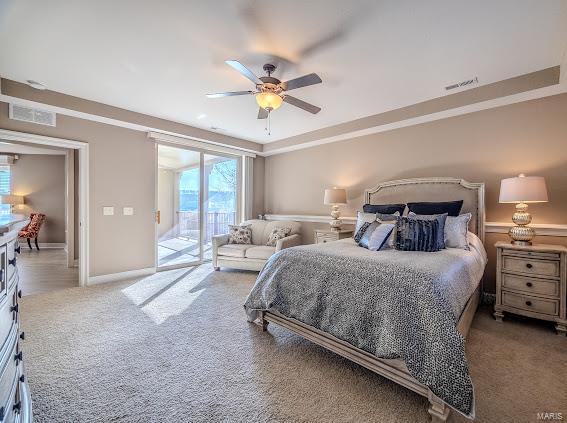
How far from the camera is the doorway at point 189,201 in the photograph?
16.0ft

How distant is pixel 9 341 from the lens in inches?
42.7

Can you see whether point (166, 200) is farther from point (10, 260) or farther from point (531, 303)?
point (531, 303)

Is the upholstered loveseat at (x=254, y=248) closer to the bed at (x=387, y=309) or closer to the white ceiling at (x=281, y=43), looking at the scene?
the bed at (x=387, y=309)

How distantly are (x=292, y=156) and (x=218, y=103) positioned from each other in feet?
7.70

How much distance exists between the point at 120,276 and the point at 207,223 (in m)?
1.84

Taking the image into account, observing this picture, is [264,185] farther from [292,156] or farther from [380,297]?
[380,297]

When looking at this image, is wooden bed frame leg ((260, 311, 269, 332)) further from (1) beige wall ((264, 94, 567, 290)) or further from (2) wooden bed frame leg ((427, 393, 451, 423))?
(1) beige wall ((264, 94, 567, 290))

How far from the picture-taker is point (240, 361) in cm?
202

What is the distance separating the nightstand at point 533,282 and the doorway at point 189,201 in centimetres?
470

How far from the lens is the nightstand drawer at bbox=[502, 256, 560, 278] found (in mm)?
2516

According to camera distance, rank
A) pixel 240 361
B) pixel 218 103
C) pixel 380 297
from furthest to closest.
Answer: pixel 218 103 < pixel 240 361 < pixel 380 297

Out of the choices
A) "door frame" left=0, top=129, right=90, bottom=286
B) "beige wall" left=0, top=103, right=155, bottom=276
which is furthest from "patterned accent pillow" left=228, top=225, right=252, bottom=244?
"door frame" left=0, top=129, right=90, bottom=286

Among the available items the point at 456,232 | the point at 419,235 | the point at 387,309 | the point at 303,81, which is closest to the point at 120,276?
the point at 303,81

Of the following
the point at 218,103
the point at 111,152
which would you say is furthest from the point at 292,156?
the point at 111,152
